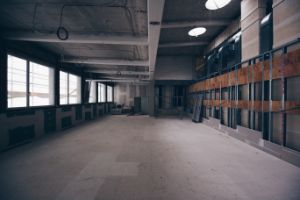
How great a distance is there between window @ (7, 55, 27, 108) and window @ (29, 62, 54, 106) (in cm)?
21

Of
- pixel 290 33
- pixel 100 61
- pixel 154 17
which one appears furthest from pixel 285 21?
pixel 100 61

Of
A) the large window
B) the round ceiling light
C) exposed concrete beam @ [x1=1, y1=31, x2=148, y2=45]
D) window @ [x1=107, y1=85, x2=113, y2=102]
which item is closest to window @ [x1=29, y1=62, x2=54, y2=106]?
the large window

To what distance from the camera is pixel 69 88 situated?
6.60 m

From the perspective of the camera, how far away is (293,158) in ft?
8.58

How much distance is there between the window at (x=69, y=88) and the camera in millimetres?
6034

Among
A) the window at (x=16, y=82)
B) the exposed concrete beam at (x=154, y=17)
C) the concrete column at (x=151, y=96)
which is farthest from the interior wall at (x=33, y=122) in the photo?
the concrete column at (x=151, y=96)

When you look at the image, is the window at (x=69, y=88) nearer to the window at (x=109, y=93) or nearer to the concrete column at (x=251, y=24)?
the window at (x=109, y=93)

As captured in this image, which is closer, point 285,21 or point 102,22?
point 285,21

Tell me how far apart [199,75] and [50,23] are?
800 centimetres

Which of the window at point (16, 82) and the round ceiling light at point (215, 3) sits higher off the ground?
the round ceiling light at point (215, 3)

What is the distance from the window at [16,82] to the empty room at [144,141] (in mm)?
27

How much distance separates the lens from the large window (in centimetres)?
377

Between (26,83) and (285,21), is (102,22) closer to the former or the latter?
(26,83)

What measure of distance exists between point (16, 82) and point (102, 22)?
2869mm
